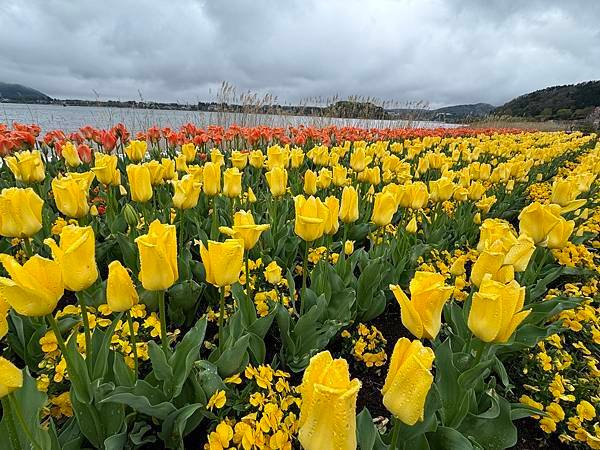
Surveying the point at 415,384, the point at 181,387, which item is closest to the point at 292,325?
the point at 181,387

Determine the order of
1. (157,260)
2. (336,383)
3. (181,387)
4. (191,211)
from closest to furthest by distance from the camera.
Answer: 1. (336,383)
2. (157,260)
3. (181,387)
4. (191,211)

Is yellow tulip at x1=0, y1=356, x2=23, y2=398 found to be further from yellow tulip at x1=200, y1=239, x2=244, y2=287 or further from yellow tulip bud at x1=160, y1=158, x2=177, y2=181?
yellow tulip bud at x1=160, y1=158, x2=177, y2=181

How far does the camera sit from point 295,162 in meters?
4.04

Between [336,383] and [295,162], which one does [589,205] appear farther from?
[336,383]

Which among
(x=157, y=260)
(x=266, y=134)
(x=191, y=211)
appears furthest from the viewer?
(x=266, y=134)

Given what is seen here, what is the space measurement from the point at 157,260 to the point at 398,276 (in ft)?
6.09

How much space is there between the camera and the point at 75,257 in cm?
113

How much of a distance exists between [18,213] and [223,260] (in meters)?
0.94

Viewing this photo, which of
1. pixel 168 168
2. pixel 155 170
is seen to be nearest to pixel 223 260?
pixel 155 170

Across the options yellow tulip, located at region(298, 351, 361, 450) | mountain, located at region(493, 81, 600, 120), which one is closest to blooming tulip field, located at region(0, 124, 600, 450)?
yellow tulip, located at region(298, 351, 361, 450)

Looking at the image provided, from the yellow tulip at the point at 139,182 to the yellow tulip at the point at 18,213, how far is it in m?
0.67

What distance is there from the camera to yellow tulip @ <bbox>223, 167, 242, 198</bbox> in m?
2.70

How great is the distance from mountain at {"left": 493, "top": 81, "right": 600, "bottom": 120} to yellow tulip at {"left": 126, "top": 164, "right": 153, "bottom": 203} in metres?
49.1

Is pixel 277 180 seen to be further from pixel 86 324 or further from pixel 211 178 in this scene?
pixel 86 324
